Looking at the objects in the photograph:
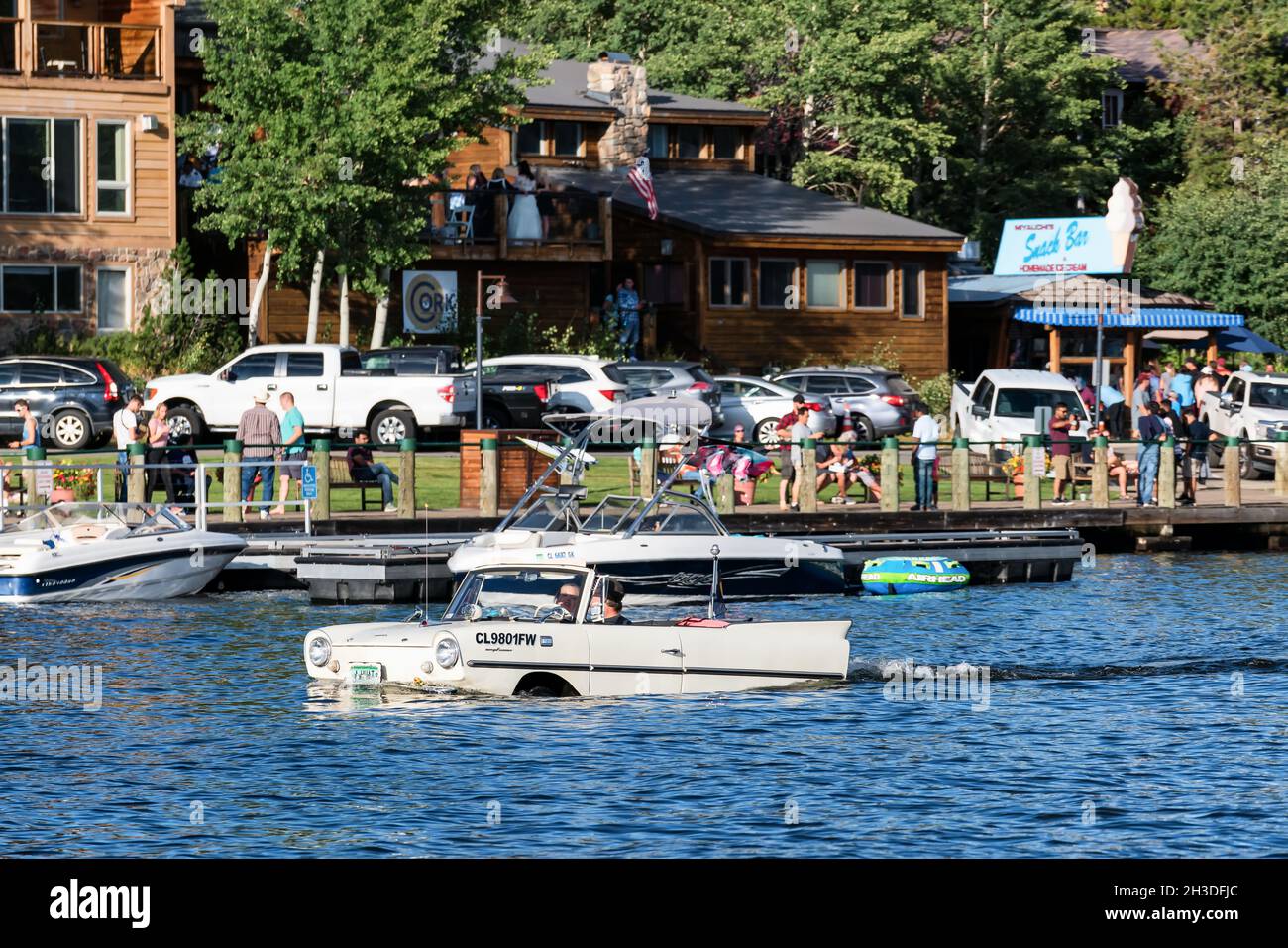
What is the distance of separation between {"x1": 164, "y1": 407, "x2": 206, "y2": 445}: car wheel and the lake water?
1220cm

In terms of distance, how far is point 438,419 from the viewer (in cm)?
3969

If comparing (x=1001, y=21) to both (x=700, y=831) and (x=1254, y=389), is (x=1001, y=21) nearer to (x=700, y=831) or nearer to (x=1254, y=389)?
(x=1254, y=389)

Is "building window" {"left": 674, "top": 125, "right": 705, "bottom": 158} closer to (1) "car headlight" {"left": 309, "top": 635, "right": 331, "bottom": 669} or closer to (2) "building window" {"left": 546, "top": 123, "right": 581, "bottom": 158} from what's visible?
(2) "building window" {"left": 546, "top": 123, "right": 581, "bottom": 158}

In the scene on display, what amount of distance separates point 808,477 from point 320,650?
559 inches

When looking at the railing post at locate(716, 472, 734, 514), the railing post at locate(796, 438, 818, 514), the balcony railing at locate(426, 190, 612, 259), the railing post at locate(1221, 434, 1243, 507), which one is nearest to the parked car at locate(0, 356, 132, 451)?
the railing post at locate(716, 472, 734, 514)

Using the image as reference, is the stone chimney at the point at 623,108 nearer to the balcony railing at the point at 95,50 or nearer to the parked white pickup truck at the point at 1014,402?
the balcony railing at the point at 95,50

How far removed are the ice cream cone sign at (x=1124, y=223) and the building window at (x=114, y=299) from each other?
76.8 feet

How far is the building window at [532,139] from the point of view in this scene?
5862cm

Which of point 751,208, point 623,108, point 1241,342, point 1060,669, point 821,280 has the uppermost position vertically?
point 623,108

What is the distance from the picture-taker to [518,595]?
21312 millimetres

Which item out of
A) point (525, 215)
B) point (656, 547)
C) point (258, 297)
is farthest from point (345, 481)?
point (525, 215)

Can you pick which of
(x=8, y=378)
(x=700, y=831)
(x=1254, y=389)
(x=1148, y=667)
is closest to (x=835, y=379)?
(x=1254, y=389)

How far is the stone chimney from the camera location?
59000 mm

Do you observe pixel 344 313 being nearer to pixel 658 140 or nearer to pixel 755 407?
pixel 755 407
